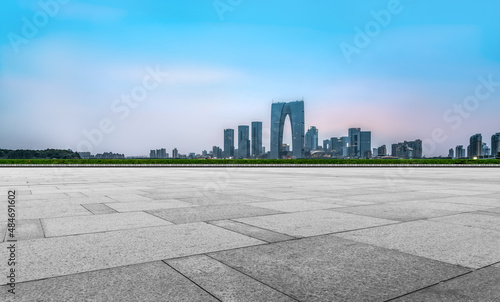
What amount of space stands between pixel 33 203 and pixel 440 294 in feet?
33.2

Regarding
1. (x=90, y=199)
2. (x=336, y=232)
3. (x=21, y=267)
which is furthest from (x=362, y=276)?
(x=90, y=199)

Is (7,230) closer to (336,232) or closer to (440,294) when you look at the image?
(336,232)

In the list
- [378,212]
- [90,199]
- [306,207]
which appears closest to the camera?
[378,212]

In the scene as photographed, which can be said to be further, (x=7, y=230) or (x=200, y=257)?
(x=7, y=230)

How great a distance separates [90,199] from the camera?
1070cm

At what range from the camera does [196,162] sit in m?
59.6

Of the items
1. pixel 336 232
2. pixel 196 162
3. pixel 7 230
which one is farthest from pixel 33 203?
pixel 196 162

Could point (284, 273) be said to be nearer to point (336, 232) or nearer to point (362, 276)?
point (362, 276)

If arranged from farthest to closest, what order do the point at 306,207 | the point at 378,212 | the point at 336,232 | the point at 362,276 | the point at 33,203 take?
the point at 33,203, the point at 306,207, the point at 378,212, the point at 336,232, the point at 362,276

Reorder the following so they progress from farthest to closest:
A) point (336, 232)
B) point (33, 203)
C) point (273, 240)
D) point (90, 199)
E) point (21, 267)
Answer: point (90, 199) < point (33, 203) < point (336, 232) < point (273, 240) < point (21, 267)

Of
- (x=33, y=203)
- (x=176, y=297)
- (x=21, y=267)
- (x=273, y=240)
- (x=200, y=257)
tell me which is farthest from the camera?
(x=33, y=203)

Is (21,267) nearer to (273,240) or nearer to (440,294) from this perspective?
(273,240)

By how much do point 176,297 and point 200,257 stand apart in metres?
1.25

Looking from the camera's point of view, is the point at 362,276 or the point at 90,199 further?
the point at 90,199
